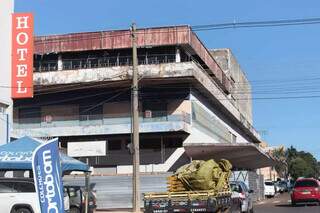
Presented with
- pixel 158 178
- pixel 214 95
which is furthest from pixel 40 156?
pixel 214 95

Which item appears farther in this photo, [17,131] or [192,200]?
[17,131]

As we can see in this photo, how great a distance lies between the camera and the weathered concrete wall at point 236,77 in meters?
82.2

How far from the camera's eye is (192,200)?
1809 centimetres

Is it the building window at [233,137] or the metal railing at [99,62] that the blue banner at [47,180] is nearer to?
the metal railing at [99,62]

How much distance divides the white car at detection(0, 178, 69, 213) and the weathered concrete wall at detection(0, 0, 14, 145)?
36.4 feet

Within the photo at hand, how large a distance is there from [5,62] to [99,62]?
77.3ft

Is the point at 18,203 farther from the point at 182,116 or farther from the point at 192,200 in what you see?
the point at 182,116

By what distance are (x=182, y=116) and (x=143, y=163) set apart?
556 cm

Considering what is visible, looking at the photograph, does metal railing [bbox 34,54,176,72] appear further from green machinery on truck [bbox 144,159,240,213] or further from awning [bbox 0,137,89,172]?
green machinery on truck [bbox 144,159,240,213]

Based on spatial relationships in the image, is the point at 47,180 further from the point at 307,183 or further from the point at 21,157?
the point at 307,183

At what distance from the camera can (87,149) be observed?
51.2 metres

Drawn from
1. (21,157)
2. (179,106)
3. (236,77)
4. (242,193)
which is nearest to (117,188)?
(242,193)

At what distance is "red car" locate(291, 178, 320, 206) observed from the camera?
132ft

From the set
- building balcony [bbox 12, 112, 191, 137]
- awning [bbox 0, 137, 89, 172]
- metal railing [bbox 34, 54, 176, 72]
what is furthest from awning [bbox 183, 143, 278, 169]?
awning [bbox 0, 137, 89, 172]
